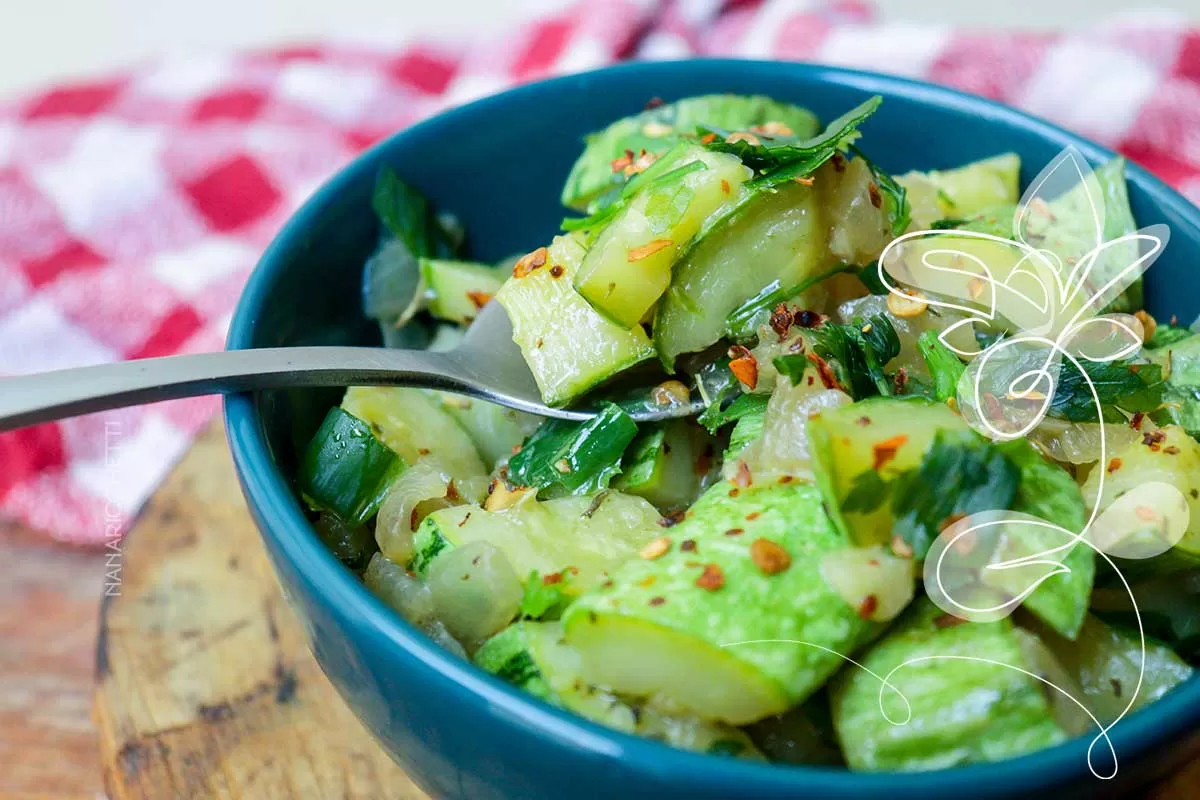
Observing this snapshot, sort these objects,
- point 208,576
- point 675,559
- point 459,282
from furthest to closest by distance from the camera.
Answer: point 208,576 < point 459,282 < point 675,559

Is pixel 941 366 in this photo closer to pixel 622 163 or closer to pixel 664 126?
pixel 622 163

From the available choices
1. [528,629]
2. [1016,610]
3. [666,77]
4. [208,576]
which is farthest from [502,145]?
[1016,610]

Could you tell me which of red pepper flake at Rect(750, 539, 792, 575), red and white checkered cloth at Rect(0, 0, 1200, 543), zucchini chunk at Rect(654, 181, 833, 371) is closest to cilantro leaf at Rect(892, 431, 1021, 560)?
red pepper flake at Rect(750, 539, 792, 575)

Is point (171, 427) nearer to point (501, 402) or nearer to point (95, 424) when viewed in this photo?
point (95, 424)


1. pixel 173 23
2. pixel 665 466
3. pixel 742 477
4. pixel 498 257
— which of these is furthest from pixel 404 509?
pixel 173 23

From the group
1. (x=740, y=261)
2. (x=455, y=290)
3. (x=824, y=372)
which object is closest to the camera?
(x=824, y=372)

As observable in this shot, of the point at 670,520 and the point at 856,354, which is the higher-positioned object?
the point at 856,354
